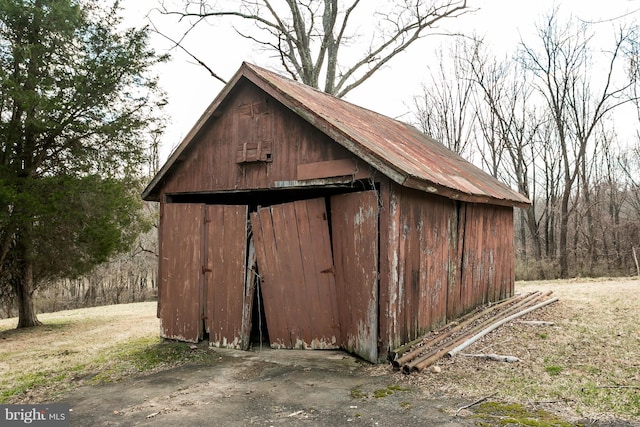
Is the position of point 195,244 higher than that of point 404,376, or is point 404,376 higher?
point 195,244

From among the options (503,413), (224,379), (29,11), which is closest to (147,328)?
(224,379)

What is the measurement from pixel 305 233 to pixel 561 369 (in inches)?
149

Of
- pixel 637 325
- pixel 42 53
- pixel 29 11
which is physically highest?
pixel 29 11

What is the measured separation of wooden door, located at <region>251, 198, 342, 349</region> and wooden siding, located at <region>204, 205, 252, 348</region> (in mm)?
346

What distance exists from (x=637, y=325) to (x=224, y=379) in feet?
22.0

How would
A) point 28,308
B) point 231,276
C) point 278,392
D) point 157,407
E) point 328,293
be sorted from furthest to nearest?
1. point 28,308
2. point 231,276
3. point 328,293
4. point 278,392
5. point 157,407

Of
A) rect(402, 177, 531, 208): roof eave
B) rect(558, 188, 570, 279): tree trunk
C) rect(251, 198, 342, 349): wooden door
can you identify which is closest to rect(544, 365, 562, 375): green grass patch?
rect(402, 177, 531, 208): roof eave

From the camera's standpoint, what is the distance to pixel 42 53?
1327cm

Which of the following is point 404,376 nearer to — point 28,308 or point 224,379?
point 224,379

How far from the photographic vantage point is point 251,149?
26.5 ft

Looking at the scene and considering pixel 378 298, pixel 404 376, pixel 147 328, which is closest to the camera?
pixel 404 376

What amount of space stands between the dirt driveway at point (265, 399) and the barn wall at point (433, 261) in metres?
1.06

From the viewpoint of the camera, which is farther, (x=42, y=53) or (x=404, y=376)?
(x=42, y=53)

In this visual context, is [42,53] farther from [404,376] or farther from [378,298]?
[404,376]
